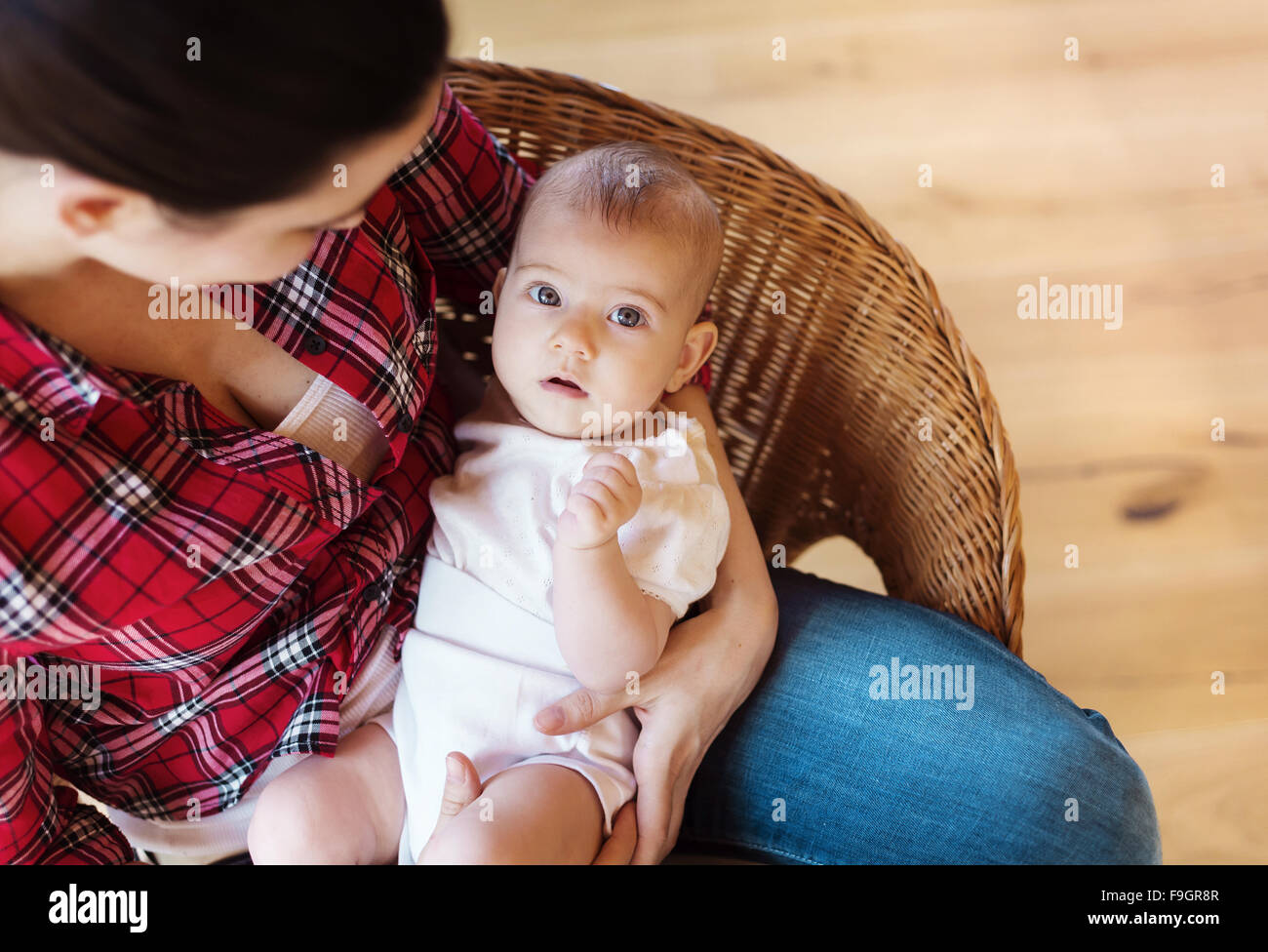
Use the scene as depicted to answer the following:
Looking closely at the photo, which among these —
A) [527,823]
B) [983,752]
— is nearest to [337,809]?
[527,823]

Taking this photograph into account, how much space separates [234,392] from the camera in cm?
96

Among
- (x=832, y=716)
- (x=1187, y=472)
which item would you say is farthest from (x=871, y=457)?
(x=1187, y=472)

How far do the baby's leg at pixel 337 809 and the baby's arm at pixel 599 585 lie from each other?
0.76ft

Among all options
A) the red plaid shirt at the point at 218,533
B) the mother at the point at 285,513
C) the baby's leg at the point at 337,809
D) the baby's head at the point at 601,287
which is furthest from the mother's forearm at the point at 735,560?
the baby's leg at the point at 337,809

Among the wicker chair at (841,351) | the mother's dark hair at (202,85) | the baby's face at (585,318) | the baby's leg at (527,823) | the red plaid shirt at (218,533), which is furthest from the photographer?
the wicker chair at (841,351)

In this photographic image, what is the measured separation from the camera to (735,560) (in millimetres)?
1117

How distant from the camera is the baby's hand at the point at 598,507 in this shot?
0.90 m

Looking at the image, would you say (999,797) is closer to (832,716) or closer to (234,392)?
(832,716)

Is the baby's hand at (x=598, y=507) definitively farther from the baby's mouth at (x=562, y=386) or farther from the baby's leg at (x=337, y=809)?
the baby's leg at (x=337, y=809)

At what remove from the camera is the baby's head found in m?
0.99

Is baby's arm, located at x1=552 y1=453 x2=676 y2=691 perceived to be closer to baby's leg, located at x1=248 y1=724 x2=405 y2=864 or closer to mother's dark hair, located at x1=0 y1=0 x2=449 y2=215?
baby's leg, located at x1=248 y1=724 x2=405 y2=864

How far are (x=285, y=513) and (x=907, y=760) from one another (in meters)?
0.62

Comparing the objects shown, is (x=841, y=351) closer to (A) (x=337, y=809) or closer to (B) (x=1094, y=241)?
(A) (x=337, y=809)

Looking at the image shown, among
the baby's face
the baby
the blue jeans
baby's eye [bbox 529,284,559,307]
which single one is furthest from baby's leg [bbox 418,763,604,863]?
baby's eye [bbox 529,284,559,307]
